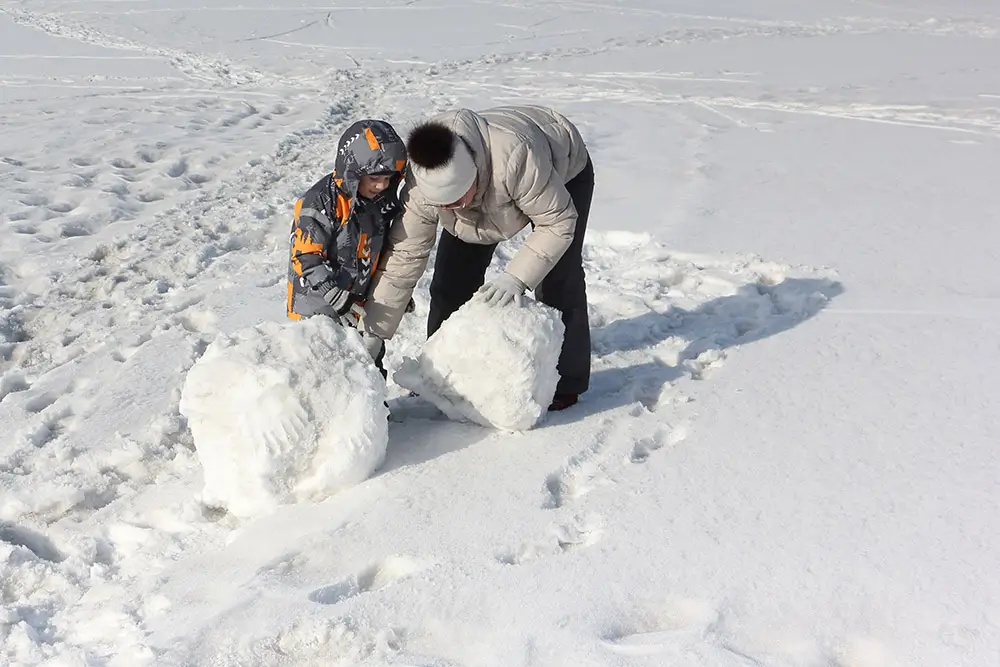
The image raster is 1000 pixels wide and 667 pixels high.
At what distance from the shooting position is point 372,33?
46.8 feet

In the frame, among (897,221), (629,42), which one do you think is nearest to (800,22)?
(629,42)

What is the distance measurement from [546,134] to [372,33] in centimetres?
1218

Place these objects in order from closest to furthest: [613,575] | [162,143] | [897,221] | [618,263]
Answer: [613,575], [618,263], [897,221], [162,143]

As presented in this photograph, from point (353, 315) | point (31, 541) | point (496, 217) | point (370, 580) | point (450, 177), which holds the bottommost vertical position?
point (31, 541)

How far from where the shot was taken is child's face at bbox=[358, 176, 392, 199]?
3.08 m

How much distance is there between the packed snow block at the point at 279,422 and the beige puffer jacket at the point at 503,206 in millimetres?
537

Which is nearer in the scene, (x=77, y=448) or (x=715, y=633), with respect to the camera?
(x=715, y=633)

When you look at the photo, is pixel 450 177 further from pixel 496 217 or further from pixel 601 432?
pixel 601 432

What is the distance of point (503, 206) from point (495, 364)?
526 millimetres

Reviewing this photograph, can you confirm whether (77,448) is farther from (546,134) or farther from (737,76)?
(737,76)

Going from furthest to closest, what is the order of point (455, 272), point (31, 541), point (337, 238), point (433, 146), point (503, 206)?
point (455, 272) < point (337, 238) < point (503, 206) < point (31, 541) < point (433, 146)

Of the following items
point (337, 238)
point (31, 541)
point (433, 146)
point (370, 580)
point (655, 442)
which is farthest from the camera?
point (337, 238)

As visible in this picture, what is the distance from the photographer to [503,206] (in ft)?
9.59

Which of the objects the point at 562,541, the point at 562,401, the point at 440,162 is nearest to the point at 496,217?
the point at 440,162
